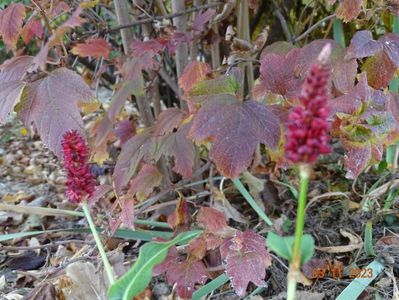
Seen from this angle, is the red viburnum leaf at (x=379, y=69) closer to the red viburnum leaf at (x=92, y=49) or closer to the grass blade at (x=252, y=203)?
the grass blade at (x=252, y=203)

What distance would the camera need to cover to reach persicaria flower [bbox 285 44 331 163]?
494mm

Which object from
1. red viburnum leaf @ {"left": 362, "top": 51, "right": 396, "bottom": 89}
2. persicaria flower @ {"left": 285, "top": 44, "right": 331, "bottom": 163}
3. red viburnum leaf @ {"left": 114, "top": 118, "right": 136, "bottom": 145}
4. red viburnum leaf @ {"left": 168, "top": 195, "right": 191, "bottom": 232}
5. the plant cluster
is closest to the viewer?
persicaria flower @ {"left": 285, "top": 44, "right": 331, "bottom": 163}

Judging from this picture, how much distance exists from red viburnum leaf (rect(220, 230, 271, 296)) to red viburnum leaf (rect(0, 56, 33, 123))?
0.51 metres

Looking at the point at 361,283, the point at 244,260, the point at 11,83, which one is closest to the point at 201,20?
the point at 11,83

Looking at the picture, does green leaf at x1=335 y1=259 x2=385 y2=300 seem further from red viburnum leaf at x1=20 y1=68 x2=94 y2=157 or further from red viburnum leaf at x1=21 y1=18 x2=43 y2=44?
red viburnum leaf at x1=21 y1=18 x2=43 y2=44

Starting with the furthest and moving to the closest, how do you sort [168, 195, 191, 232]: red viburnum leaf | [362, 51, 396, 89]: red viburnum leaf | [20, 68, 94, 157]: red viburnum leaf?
[168, 195, 191, 232]: red viburnum leaf → [362, 51, 396, 89]: red viburnum leaf → [20, 68, 94, 157]: red viburnum leaf

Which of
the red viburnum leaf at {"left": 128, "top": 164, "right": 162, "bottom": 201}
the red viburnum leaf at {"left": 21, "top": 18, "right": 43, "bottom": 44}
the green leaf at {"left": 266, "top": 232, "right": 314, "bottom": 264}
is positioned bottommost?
the red viburnum leaf at {"left": 128, "top": 164, "right": 162, "bottom": 201}

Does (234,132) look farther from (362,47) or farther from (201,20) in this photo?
(201,20)

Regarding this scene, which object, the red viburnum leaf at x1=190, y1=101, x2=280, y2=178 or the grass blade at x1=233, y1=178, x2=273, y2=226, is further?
the grass blade at x1=233, y1=178, x2=273, y2=226

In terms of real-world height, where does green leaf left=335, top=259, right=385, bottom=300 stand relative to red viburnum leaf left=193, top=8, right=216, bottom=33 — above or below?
below

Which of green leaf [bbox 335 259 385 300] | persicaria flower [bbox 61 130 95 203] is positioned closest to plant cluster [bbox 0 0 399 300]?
persicaria flower [bbox 61 130 95 203]

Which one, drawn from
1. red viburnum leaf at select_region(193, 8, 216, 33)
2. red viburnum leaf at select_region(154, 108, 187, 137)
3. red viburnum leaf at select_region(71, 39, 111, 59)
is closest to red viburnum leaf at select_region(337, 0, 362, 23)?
red viburnum leaf at select_region(193, 8, 216, 33)

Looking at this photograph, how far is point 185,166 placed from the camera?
1185mm

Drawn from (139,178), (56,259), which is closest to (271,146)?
(139,178)
